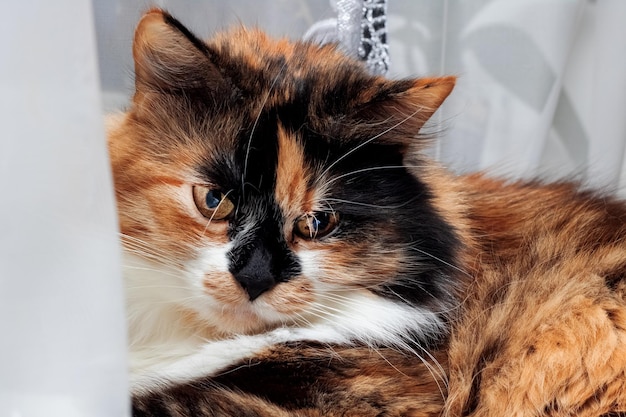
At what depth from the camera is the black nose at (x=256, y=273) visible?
Answer: 96cm

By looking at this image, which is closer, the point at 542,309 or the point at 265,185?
the point at 265,185

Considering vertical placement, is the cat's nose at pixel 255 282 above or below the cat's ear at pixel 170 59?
below

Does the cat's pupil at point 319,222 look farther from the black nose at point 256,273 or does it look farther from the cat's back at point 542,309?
the cat's back at point 542,309

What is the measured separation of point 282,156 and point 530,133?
3.64 ft

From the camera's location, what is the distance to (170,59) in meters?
1.00

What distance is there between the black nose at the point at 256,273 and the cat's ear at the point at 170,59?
10.7 inches

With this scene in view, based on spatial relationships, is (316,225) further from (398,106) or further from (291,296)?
(398,106)

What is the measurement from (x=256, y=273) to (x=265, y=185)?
0.14 m

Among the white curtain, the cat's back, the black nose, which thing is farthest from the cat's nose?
the cat's back

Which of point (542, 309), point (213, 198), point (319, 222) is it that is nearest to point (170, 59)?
point (213, 198)

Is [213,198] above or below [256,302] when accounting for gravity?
above

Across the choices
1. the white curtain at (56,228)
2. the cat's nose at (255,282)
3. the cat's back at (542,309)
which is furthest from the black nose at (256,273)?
the cat's back at (542,309)

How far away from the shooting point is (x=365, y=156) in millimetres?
1073

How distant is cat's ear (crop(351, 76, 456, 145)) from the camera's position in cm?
101
